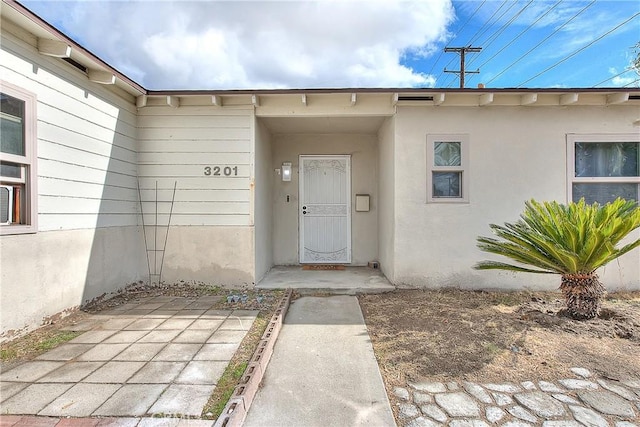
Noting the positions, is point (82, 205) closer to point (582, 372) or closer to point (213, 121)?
point (213, 121)

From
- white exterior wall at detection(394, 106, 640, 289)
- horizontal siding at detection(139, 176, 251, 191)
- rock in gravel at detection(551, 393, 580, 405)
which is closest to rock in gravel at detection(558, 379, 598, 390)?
rock in gravel at detection(551, 393, 580, 405)

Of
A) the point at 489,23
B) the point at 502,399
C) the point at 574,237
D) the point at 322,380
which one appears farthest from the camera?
the point at 489,23

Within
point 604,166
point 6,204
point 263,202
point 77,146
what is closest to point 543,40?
point 604,166

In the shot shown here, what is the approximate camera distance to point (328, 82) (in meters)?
4.88

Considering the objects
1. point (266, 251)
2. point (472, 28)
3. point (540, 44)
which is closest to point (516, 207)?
point (266, 251)

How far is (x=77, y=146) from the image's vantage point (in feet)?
12.3

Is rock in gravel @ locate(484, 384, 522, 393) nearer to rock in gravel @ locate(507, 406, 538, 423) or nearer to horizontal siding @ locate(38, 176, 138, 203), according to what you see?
rock in gravel @ locate(507, 406, 538, 423)

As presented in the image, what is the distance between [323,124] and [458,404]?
185 inches

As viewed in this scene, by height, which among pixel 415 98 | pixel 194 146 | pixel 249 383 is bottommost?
pixel 249 383

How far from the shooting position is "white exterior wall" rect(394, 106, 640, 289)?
4.80m

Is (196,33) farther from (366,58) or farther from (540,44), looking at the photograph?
(540,44)

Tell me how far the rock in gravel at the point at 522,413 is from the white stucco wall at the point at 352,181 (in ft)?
14.4

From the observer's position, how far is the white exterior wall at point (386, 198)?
16.4 feet

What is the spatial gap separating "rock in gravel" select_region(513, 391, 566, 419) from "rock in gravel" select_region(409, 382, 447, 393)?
0.48 meters
